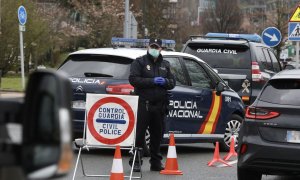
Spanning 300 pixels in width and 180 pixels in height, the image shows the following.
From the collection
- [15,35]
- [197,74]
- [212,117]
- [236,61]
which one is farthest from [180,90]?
[15,35]

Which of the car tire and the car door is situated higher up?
the car door

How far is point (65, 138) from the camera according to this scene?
120 inches

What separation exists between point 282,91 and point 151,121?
6.79ft

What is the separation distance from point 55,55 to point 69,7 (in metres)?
12.3

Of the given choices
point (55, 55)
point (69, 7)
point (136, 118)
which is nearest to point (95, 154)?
point (136, 118)

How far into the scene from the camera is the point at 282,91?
8719mm

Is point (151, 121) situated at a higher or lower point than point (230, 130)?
higher

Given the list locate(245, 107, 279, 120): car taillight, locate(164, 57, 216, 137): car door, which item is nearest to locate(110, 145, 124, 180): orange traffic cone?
locate(245, 107, 279, 120): car taillight

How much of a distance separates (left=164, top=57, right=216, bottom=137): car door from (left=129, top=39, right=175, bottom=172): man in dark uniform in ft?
5.47

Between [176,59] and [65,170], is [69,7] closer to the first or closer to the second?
[176,59]

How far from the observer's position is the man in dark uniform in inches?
394

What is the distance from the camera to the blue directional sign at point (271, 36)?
24.2 meters

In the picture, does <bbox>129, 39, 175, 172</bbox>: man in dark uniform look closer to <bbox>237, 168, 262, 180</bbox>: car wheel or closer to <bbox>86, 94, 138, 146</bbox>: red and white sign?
<bbox>86, 94, 138, 146</bbox>: red and white sign

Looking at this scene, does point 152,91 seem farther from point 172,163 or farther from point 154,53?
point 172,163
